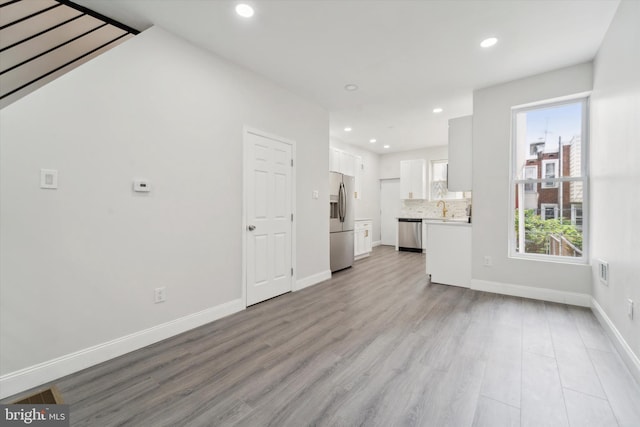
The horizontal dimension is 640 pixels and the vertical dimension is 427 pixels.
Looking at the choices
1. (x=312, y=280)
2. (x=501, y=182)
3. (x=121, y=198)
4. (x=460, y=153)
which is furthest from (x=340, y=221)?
(x=121, y=198)

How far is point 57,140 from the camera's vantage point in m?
1.93

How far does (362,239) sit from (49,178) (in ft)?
17.6

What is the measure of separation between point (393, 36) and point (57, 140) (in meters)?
2.92

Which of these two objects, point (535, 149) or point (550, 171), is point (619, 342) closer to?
point (550, 171)

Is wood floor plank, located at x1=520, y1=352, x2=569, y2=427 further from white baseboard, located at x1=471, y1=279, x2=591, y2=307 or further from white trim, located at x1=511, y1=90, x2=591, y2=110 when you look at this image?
white trim, located at x1=511, y1=90, x2=591, y2=110

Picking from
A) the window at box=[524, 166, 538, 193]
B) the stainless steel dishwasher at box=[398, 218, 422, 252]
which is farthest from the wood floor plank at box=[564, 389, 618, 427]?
the stainless steel dishwasher at box=[398, 218, 422, 252]

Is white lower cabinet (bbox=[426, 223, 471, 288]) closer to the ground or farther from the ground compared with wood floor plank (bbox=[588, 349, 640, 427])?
farther from the ground

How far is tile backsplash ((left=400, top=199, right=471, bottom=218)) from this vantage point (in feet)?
22.9

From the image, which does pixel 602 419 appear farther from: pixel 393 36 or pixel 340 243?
pixel 340 243

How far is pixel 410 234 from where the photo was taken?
7207 mm

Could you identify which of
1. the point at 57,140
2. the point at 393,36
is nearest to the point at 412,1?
the point at 393,36

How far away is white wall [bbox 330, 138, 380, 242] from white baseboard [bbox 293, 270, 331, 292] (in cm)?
309

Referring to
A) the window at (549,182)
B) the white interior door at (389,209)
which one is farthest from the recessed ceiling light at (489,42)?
the white interior door at (389,209)

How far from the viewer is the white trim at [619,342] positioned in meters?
1.81
